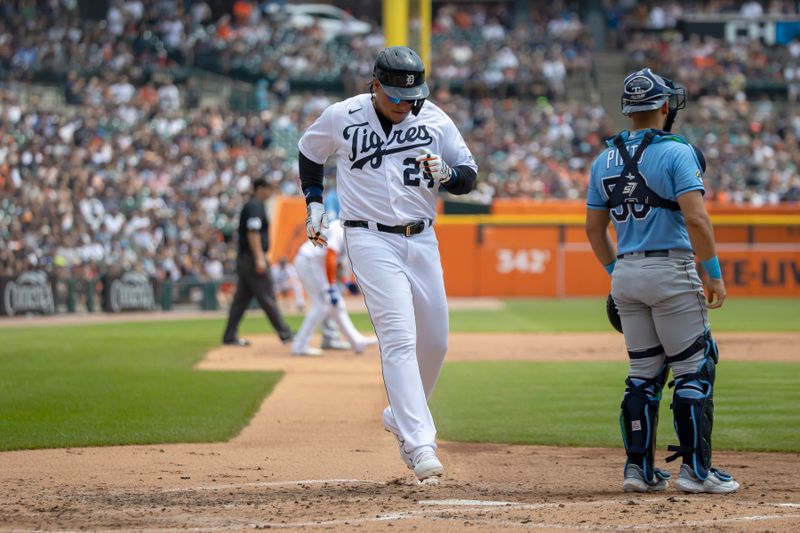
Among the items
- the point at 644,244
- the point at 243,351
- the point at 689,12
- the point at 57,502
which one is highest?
the point at 689,12

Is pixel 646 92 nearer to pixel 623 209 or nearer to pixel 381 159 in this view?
pixel 623 209

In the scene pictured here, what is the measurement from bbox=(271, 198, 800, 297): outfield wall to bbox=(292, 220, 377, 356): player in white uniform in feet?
46.4

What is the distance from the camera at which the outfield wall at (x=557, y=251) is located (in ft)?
91.3

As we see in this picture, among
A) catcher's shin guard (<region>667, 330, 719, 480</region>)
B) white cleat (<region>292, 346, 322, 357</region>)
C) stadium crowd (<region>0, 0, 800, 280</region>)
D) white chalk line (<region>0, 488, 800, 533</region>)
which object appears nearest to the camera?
white chalk line (<region>0, 488, 800, 533</region>)

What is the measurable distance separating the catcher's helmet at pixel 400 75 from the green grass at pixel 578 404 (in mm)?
2769

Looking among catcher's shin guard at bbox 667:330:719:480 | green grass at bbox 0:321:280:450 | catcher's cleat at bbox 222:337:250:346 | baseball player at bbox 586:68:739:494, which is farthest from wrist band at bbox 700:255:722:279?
catcher's cleat at bbox 222:337:250:346

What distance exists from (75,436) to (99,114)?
23.5 metres

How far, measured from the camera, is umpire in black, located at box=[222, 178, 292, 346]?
14648mm

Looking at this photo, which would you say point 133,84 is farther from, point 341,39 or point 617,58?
point 617,58

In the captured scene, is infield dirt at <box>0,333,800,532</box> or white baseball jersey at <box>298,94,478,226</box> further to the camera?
white baseball jersey at <box>298,94,478,226</box>

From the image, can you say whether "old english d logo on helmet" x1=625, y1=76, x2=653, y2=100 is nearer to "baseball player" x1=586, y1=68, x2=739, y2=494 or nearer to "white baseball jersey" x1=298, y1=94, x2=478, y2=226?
"baseball player" x1=586, y1=68, x2=739, y2=494

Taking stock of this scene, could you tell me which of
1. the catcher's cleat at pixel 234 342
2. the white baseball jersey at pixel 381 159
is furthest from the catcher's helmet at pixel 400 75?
the catcher's cleat at pixel 234 342

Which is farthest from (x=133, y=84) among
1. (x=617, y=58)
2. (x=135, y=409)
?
(x=135, y=409)

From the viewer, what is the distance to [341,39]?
3716 cm
